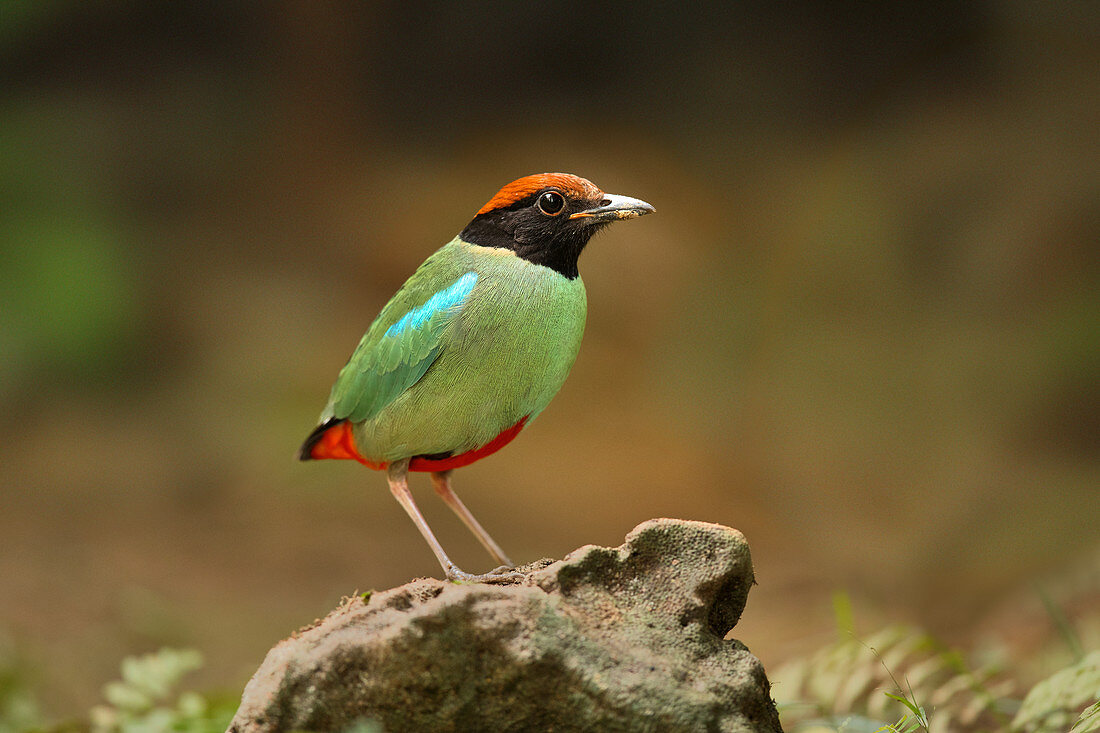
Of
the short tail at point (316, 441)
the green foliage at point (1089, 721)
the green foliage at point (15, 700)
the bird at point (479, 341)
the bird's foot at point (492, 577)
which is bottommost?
the green foliage at point (1089, 721)

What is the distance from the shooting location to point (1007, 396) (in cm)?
812

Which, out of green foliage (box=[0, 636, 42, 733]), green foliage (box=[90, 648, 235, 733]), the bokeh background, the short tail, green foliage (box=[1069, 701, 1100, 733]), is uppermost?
the bokeh background

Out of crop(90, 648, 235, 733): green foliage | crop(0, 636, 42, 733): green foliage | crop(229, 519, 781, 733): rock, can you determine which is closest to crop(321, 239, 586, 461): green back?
crop(229, 519, 781, 733): rock

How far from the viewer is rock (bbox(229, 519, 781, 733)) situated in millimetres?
2338

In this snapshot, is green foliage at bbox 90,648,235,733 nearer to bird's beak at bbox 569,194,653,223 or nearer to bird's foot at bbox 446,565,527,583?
bird's foot at bbox 446,565,527,583

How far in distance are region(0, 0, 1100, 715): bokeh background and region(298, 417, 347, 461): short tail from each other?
3439mm

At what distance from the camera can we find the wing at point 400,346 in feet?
11.4

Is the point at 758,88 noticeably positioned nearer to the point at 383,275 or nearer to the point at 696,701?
the point at 383,275

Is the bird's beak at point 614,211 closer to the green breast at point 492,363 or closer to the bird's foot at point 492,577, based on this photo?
the green breast at point 492,363

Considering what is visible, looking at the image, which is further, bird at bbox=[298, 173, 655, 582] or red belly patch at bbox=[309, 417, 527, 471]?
red belly patch at bbox=[309, 417, 527, 471]

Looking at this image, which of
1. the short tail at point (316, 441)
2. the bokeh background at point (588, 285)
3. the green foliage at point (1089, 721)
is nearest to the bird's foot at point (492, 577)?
the short tail at point (316, 441)

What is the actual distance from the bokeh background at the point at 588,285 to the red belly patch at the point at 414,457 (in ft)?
11.8

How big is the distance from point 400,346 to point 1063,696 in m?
2.57

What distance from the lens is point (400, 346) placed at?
3576 mm
